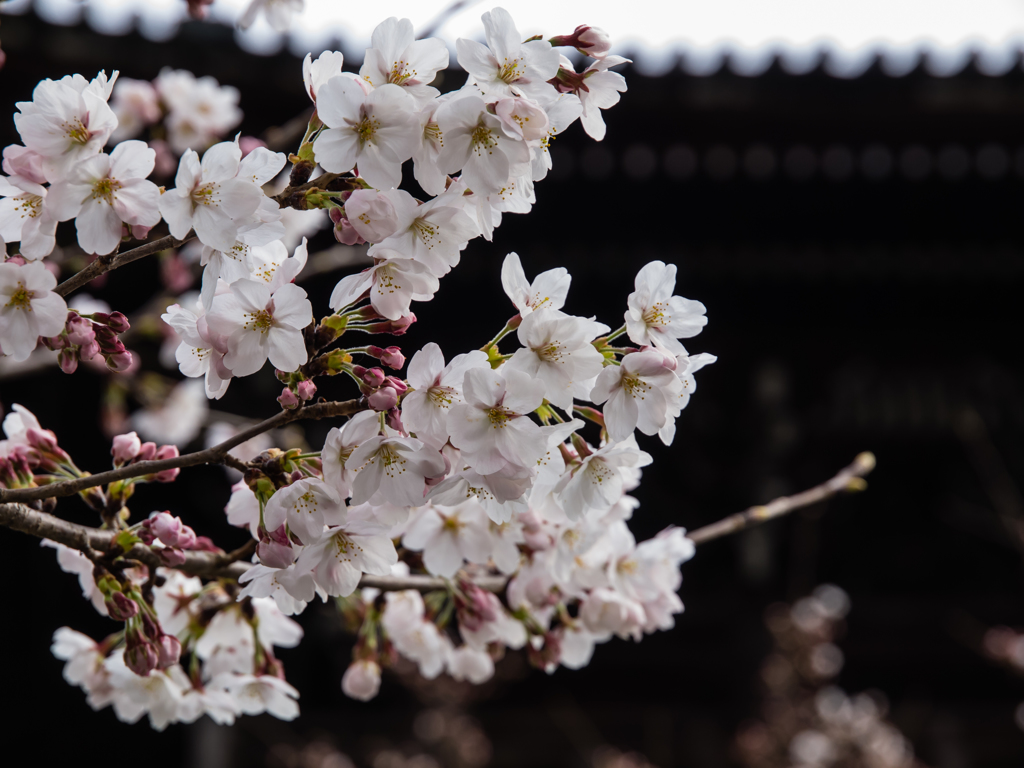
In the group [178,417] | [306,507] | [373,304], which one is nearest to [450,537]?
[306,507]

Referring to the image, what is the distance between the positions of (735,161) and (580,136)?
0.80 metres

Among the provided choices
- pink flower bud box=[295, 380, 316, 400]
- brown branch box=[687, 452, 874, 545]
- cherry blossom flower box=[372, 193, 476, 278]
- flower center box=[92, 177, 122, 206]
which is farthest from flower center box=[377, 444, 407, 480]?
brown branch box=[687, 452, 874, 545]

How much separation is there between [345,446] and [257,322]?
0.58ft

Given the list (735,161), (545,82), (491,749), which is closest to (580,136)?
(735,161)

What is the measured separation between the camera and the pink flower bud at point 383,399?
98 cm

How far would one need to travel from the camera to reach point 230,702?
4.75 feet

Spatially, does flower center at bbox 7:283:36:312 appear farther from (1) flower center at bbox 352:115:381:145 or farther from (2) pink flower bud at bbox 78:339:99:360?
(1) flower center at bbox 352:115:381:145

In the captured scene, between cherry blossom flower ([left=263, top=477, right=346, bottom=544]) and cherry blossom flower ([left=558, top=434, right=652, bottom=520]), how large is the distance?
12.2 inches

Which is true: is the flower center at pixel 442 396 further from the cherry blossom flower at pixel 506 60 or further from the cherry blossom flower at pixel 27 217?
the cherry blossom flower at pixel 27 217

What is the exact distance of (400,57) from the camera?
104 centimetres

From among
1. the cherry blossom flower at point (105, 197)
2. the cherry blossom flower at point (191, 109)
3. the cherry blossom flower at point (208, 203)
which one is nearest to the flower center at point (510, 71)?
the cherry blossom flower at point (208, 203)

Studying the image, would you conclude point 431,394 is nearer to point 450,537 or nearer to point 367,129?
point 367,129

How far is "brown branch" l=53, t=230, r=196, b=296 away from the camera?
0.98 meters

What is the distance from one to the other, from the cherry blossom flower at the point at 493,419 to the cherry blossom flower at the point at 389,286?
0.14m
